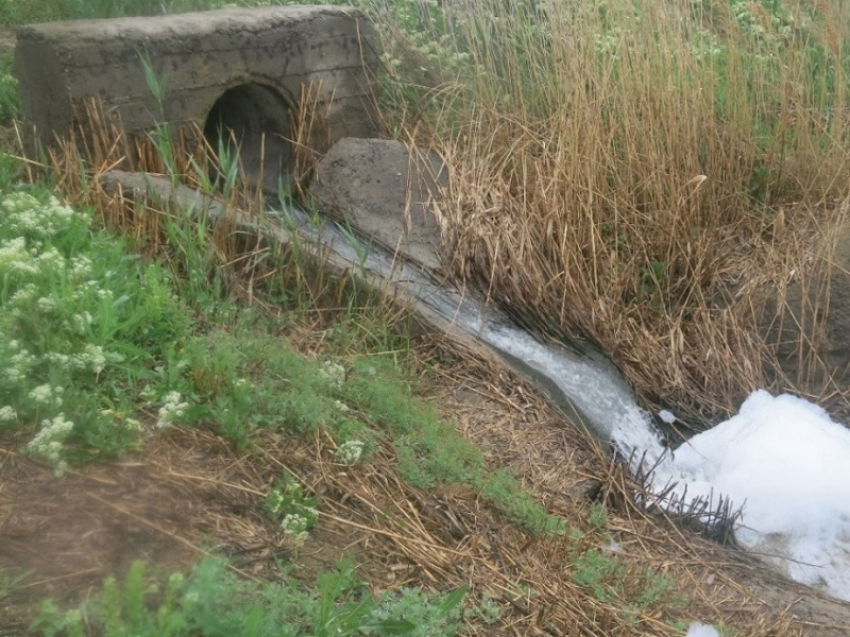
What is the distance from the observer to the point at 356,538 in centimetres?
290

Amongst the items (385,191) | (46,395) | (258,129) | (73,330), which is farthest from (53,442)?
(258,129)

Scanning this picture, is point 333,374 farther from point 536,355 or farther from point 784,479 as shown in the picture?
point 784,479

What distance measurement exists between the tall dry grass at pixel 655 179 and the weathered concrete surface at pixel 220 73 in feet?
2.40

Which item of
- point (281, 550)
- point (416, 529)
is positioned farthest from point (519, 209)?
point (281, 550)

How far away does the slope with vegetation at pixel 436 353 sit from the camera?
2555mm

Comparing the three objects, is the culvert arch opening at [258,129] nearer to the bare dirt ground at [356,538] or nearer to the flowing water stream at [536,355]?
the flowing water stream at [536,355]

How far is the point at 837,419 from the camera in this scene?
477 centimetres

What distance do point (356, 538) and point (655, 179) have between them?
2838mm

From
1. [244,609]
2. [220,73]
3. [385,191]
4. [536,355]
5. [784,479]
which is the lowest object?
[784,479]

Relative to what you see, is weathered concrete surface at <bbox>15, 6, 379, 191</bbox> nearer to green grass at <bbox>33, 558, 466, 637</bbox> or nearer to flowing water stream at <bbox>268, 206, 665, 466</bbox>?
flowing water stream at <bbox>268, 206, 665, 466</bbox>

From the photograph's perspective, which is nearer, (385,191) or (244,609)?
(244,609)

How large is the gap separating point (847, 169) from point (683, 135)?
33.3 inches

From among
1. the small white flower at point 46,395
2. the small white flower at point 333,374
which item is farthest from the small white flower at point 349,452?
the small white flower at point 46,395

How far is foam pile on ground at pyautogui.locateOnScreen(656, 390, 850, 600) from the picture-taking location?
401 cm
